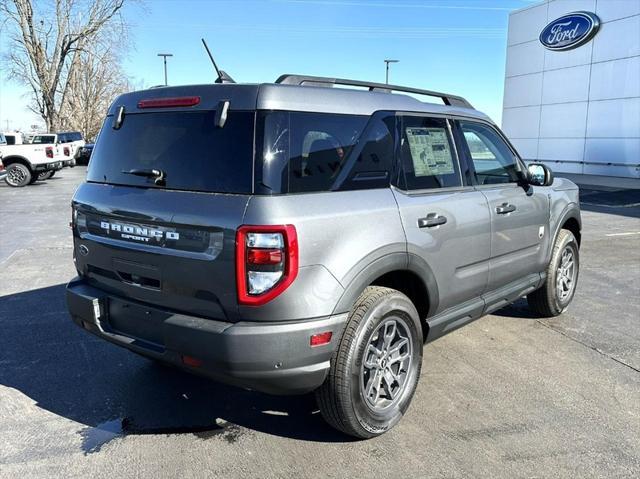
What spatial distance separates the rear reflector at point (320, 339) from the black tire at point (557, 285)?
118 inches

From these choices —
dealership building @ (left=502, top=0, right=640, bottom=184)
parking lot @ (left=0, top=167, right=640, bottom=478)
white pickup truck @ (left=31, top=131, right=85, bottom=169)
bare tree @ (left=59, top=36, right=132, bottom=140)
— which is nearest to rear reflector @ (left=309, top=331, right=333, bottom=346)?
parking lot @ (left=0, top=167, right=640, bottom=478)

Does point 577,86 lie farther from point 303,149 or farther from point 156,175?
point 156,175

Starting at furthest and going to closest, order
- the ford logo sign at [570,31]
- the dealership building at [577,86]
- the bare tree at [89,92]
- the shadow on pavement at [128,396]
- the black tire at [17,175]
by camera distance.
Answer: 1. the bare tree at [89,92]
2. the ford logo sign at [570,31]
3. the dealership building at [577,86]
4. the black tire at [17,175]
5. the shadow on pavement at [128,396]

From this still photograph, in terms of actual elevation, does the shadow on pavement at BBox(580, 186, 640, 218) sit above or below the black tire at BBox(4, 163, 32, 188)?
below

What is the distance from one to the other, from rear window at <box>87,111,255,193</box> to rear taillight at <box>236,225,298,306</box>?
0.86 ft

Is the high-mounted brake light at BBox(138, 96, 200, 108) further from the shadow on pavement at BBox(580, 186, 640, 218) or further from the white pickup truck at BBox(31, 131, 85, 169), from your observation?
the white pickup truck at BBox(31, 131, 85, 169)

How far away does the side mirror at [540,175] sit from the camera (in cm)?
456

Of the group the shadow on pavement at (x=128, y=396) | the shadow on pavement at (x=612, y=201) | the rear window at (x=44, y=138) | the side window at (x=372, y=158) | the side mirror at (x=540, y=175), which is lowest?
the shadow on pavement at (x=128, y=396)

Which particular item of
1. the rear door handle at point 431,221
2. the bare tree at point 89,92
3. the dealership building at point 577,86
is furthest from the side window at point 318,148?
the bare tree at point 89,92

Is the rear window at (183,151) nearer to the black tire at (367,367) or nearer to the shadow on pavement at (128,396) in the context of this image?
the black tire at (367,367)

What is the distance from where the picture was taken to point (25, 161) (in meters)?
19.1

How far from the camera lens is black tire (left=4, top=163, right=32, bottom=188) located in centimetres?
1912

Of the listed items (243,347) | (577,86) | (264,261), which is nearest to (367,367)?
(243,347)

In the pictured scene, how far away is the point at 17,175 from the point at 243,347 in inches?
781
